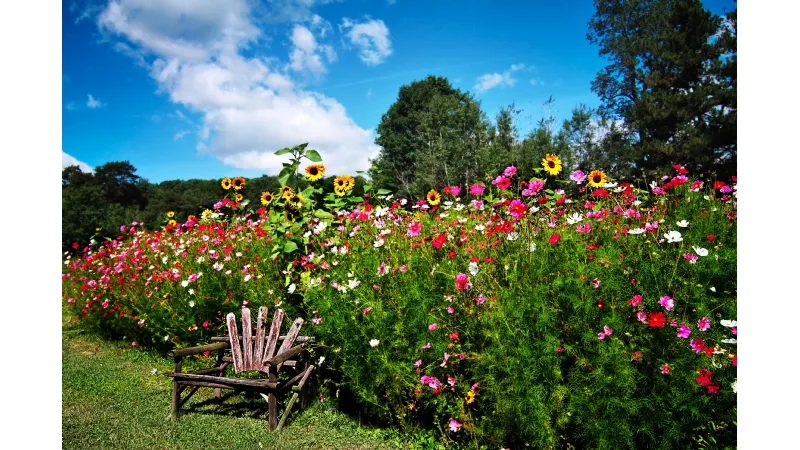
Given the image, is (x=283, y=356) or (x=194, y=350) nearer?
(x=283, y=356)

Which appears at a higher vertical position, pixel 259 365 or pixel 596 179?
pixel 596 179

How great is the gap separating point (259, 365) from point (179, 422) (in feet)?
2.37

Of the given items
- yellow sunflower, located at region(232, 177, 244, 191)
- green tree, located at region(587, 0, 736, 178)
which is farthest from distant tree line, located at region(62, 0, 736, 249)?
yellow sunflower, located at region(232, 177, 244, 191)

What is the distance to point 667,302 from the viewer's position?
91.4 inches

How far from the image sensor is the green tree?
1750 centimetres

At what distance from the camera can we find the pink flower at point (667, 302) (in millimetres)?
2301

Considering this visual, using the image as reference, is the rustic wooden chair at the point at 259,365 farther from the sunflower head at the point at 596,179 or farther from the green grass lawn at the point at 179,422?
the sunflower head at the point at 596,179

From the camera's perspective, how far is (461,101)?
30219 mm

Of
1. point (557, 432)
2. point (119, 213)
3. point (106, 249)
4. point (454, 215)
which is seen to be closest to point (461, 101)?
point (119, 213)

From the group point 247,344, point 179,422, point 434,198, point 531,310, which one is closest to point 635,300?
point 531,310

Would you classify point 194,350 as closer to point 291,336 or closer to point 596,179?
point 291,336

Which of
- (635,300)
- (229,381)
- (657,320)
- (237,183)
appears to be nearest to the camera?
(657,320)

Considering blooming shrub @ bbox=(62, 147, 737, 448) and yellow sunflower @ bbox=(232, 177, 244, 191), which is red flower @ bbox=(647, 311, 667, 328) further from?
yellow sunflower @ bbox=(232, 177, 244, 191)

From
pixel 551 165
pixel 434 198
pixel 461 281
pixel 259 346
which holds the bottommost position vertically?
pixel 259 346
